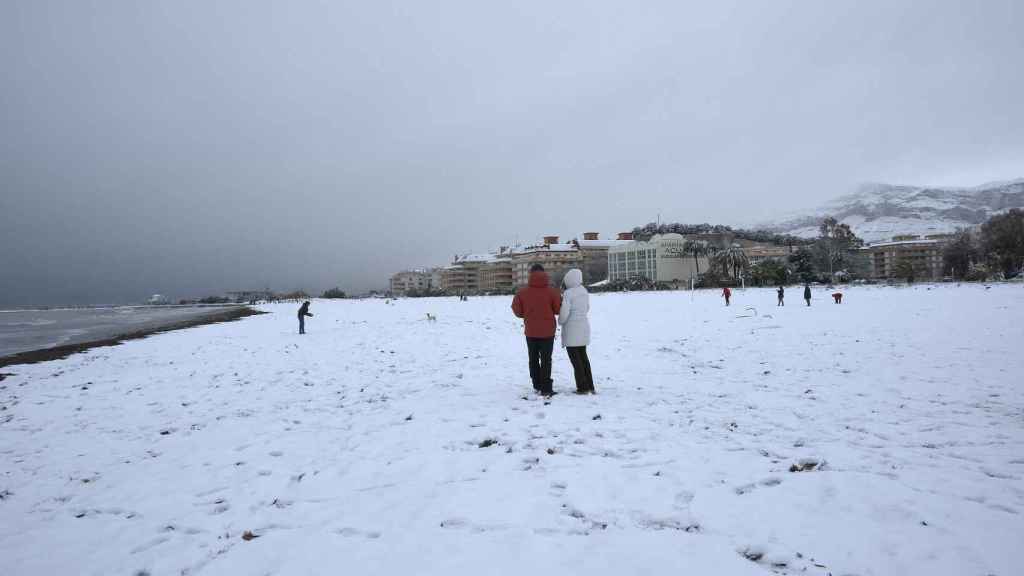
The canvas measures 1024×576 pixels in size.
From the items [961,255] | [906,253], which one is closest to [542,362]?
[961,255]

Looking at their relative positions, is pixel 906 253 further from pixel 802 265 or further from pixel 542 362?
pixel 542 362

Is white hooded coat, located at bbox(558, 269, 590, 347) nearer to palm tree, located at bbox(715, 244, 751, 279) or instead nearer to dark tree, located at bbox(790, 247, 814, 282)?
dark tree, located at bbox(790, 247, 814, 282)

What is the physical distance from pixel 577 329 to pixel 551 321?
1.39 ft

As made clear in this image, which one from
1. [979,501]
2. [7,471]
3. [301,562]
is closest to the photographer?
[301,562]

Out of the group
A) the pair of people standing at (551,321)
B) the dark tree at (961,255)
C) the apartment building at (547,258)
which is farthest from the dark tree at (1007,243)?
the apartment building at (547,258)

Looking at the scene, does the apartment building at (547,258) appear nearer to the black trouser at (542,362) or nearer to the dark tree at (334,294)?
the dark tree at (334,294)

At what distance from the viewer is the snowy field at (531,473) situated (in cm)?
303

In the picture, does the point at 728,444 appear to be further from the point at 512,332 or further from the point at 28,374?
the point at 28,374

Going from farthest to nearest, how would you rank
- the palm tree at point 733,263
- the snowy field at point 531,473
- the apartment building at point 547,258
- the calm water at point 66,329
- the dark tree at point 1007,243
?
the apartment building at point 547,258 < the palm tree at point 733,263 < the dark tree at point 1007,243 < the calm water at point 66,329 < the snowy field at point 531,473

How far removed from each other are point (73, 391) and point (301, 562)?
10206mm

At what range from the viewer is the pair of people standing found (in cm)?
718

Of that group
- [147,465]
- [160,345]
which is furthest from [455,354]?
[160,345]

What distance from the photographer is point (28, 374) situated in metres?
12.6

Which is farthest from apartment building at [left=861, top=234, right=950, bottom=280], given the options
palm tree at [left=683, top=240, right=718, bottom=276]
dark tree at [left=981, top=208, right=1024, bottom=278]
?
dark tree at [left=981, top=208, right=1024, bottom=278]
